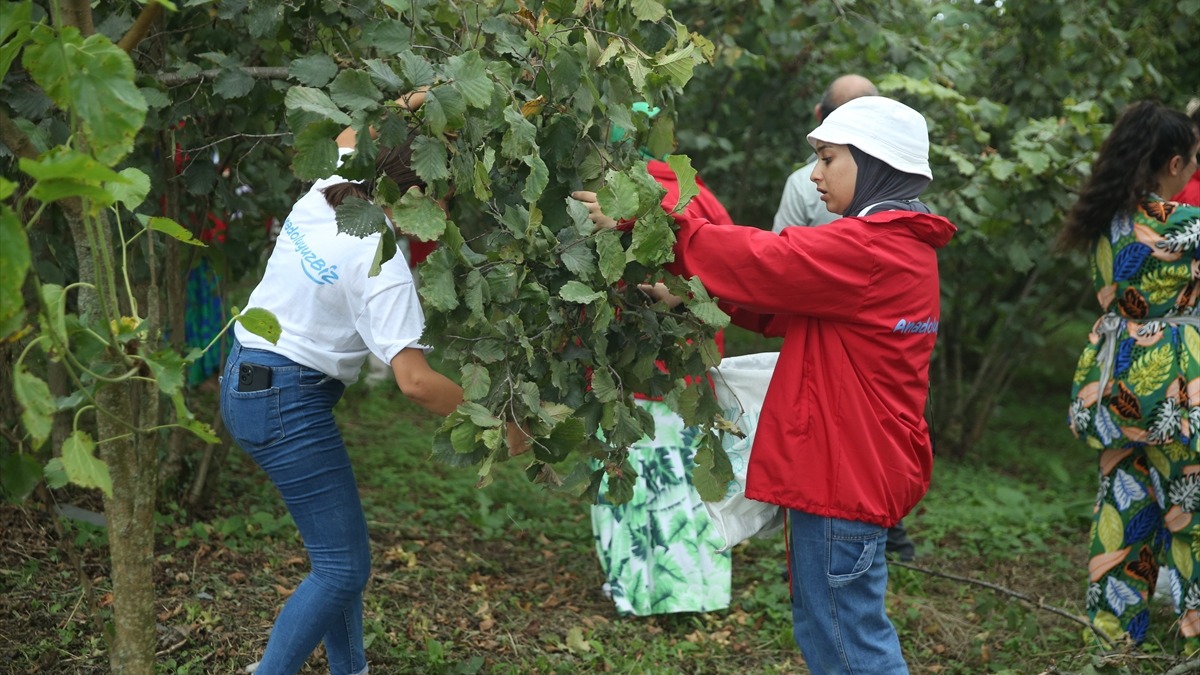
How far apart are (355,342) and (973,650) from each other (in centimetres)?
243

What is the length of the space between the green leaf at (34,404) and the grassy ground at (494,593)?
133 cm

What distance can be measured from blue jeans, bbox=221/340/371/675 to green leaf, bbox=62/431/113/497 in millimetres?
848

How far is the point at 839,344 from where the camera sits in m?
2.46

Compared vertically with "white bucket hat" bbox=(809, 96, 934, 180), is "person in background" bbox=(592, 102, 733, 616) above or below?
below

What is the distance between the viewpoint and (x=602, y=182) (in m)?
2.34

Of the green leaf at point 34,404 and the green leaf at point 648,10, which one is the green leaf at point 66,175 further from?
the green leaf at point 648,10

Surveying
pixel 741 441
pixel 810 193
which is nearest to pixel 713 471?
pixel 741 441

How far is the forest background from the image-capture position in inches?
76.5

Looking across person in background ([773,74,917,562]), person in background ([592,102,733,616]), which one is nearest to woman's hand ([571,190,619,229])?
person in background ([592,102,733,616])

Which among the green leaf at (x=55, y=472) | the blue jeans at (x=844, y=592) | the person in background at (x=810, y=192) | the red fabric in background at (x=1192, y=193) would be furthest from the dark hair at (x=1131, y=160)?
the green leaf at (x=55, y=472)

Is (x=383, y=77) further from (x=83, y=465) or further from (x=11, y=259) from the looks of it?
(x=83, y=465)

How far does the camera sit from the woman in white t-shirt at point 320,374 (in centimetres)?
244

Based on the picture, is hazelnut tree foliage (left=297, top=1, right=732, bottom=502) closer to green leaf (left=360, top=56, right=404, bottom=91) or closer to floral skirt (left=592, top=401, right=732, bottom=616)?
green leaf (left=360, top=56, right=404, bottom=91)

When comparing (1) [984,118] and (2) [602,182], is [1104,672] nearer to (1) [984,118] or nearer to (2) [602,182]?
(2) [602,182]
